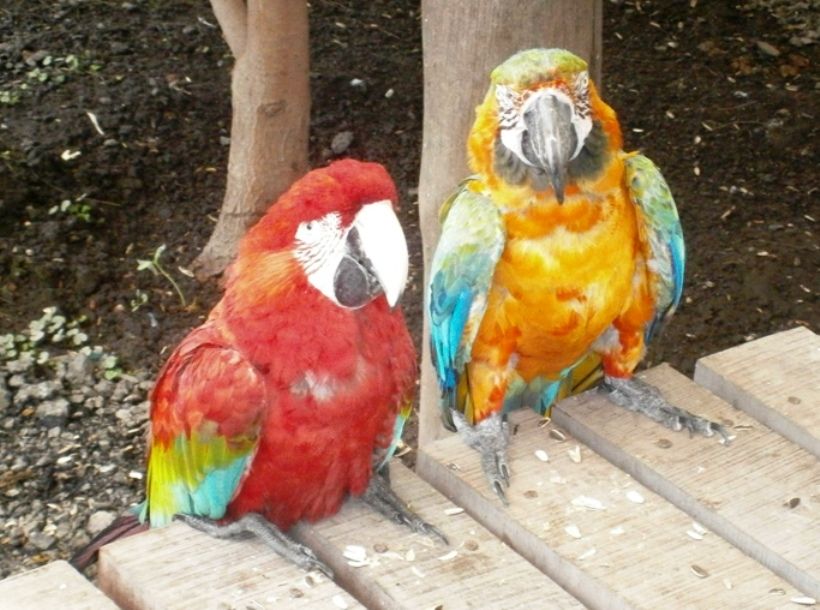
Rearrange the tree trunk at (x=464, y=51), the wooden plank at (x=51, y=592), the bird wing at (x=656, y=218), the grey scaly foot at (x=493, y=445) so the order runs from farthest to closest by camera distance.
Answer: the tree trunk at (x=464, y=51) < the bird wing at (x=656, y=218) < the grey scaly foot at (x=493, y=445) < the wooden plank at (x=51, y=592)

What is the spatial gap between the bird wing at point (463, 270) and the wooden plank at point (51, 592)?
2.96 ft

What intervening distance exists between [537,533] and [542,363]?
2.19 feet

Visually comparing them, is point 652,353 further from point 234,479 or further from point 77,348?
point 234,479

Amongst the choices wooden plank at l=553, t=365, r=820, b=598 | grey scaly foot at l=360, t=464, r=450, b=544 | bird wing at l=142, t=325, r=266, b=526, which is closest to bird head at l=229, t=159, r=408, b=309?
bird wing at l=142, t=325, r=266, b=526

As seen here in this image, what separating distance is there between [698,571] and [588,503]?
0.77 feet

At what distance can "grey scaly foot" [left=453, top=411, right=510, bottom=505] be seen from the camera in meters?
2.29

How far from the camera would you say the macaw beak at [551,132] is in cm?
236

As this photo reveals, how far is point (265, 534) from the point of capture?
2188 millimetres

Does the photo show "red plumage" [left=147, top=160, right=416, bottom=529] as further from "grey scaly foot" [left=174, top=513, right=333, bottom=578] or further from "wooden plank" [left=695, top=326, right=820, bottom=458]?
"wooden plank" [left=695, top=326, right=820, bottom=458]

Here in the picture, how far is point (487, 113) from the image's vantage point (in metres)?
2.54

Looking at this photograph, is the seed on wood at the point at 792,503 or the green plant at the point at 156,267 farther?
the green plant at the point at 156,267

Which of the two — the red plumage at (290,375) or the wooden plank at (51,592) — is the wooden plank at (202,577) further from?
the red plumage at (290,375)

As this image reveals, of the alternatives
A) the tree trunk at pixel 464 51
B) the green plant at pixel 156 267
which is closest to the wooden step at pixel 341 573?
the tree trunk at pixel 464 51

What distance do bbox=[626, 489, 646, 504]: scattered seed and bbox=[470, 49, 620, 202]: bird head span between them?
0.54 m
